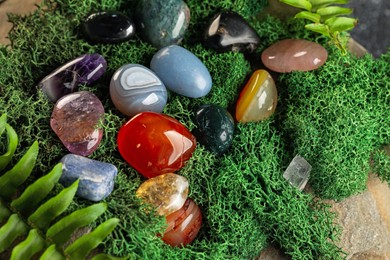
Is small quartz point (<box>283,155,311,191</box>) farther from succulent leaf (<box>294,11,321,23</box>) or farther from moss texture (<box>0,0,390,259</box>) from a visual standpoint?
succulent leaf (<box>294,11,321,23</box>)

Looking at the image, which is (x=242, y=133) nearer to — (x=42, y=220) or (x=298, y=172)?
(x=298, y=172)

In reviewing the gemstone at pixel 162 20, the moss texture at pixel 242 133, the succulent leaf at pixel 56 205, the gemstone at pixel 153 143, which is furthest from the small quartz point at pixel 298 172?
the succulent leaf at pixel 56 205

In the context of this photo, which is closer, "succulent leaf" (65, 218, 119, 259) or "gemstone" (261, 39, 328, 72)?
"succulent leaf" (65, 218, 119, 259)

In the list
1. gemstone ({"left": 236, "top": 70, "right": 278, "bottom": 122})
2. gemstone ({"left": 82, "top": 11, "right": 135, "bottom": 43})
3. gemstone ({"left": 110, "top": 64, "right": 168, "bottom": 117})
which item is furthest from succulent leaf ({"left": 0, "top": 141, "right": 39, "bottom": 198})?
gemstone ({"left": 236, "top": 70, "right": 278, "bottom": 122})

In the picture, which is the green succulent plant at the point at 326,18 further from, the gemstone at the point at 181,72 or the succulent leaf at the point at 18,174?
the succulent leaf at the point at 18,174

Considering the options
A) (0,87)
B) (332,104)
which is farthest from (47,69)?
(332,104)

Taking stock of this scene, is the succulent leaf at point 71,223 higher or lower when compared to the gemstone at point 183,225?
higher

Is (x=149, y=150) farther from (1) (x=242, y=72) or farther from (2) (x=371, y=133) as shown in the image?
(2) (x=371, y=133)
